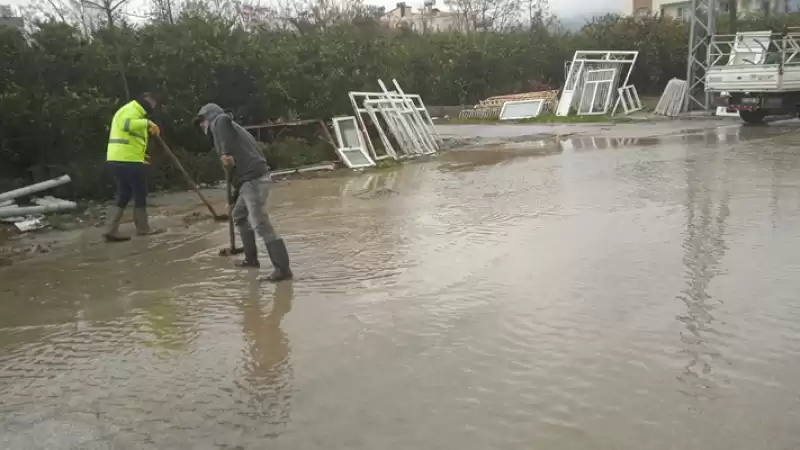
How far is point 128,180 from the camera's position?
8969 mm

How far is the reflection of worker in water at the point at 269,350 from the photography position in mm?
4355

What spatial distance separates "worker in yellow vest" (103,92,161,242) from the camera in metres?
8.84

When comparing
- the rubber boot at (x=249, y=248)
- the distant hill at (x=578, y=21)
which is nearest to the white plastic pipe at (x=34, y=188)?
the rubber boot at (x=249, y=248)

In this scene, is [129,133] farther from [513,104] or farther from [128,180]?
[513,104]

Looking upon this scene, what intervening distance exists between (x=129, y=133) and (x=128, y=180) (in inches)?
21.8

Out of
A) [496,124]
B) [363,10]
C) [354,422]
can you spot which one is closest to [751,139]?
[496,124]

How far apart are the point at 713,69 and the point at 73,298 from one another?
1791 cm

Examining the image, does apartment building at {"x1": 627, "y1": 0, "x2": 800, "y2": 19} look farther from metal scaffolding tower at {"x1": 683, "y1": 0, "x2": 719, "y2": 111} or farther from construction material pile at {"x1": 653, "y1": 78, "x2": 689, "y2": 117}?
construction material pile at {"x1": 653, "y1": 78, "x2": 689, "y2": 117}

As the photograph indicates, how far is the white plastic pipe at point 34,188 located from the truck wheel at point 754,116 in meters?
16.7

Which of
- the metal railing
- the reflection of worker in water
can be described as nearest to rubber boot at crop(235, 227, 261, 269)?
the reflection of worker in water

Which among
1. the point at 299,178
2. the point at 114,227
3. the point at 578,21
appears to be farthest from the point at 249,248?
the point at 578,21

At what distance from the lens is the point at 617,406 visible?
3.95 m

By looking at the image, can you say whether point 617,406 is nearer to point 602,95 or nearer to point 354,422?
point 354,422

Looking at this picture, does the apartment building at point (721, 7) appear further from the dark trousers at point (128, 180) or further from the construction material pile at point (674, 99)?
the dark trousers at point (128, 180)
